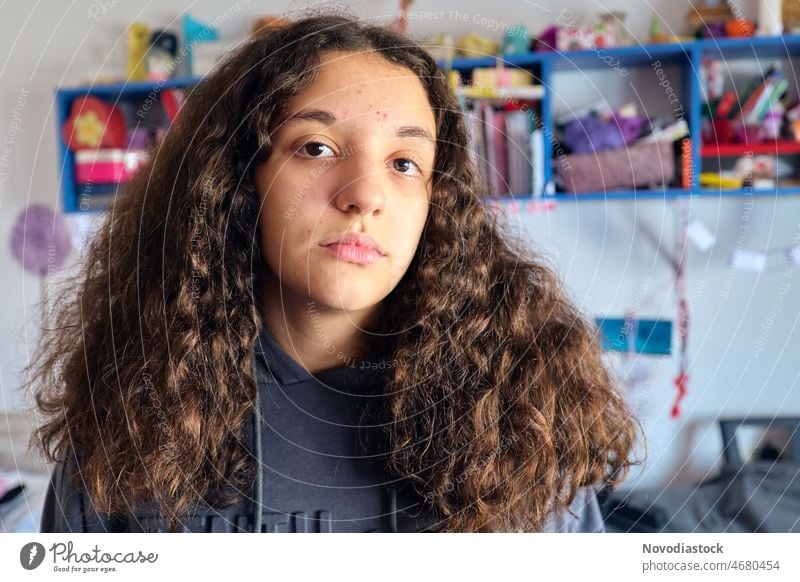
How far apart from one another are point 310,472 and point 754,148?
2.35ft

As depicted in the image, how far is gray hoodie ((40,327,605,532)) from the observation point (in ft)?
1.55

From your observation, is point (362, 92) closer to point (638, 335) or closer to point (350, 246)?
point (350, 246)

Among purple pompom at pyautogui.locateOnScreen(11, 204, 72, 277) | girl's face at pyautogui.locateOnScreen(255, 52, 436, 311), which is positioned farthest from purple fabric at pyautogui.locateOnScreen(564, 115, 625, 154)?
purple pompom at pyautogui.locateOnScreen(11, 204, 72, 277)

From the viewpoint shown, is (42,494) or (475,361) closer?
(475,361)

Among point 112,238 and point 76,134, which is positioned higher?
point 76,134

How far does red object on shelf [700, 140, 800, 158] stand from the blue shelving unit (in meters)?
0.03

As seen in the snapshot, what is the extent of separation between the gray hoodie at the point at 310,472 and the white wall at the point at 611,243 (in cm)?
22

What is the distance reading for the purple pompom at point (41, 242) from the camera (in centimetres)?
65

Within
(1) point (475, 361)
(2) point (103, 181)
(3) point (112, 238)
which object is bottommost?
(1) point (475, 361)

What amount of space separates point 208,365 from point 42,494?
26 centimetres

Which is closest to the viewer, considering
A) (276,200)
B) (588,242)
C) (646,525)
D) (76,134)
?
(276,200)
